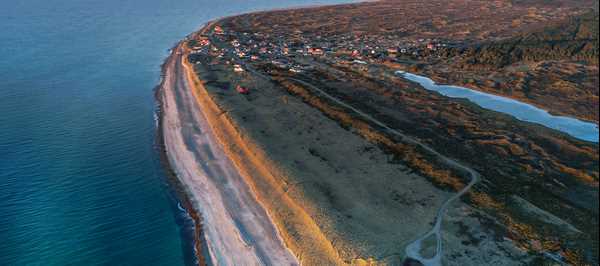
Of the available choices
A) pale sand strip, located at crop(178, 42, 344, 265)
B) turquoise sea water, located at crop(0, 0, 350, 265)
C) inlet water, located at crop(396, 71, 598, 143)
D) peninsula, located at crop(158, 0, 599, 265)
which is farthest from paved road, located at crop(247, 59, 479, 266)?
turquoise sea water, located at crop(0, 0, 350, 265)

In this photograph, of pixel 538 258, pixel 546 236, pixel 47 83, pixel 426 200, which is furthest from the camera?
pixel 47 83

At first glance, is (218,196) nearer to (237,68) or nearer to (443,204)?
(443,204)

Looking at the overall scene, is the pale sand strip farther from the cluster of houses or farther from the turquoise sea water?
the cluster of houses

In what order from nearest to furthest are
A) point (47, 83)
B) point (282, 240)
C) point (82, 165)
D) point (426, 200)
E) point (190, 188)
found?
1. point (282, 240)
2. point (426, 200)
3. point (190, 188)
4. point (82, 165)
5. point (47, 83)

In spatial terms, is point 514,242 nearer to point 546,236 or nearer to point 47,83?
point 546,236

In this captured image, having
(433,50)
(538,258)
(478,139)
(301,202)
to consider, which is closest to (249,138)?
(301,202)

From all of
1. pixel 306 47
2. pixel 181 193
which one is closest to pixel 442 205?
pixel 181 193

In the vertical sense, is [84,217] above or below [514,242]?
below
